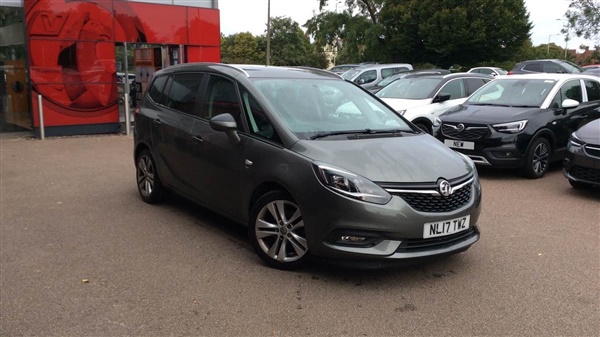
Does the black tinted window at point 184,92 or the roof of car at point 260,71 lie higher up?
the roof of car at point 260,71

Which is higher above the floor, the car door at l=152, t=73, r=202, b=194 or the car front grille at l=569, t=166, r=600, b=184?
the car door at l=152, t=73, r=202, b=194

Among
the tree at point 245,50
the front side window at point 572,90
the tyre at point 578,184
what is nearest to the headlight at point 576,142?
the tyre at point 578,184

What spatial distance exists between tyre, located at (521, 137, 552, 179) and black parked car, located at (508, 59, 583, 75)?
14.0 meters

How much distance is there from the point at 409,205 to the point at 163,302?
1931 mm

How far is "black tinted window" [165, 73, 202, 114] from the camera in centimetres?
546

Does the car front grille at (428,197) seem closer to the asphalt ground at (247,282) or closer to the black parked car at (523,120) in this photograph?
the asphalt ground at (247,282)

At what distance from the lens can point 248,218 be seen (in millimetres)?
4488

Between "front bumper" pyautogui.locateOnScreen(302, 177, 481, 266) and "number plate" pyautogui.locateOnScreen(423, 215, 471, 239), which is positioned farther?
"number plate" pyautogui.locateOnScreen(423, 215, 471, 239)

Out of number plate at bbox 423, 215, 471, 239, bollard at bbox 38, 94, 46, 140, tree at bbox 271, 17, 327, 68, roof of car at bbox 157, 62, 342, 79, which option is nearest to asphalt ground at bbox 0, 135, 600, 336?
number plate at bbox 423, 215, 471, 239

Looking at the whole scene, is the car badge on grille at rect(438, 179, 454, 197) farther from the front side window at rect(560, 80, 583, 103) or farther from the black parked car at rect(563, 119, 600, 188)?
A: the front side window at rect(560, 80, 583, 103)

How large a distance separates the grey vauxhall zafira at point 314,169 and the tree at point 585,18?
41.2 metres

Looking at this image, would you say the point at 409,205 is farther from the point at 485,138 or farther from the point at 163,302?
the point at 485,138

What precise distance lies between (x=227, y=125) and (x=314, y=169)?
1040 mm

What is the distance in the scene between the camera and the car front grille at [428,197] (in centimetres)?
382
